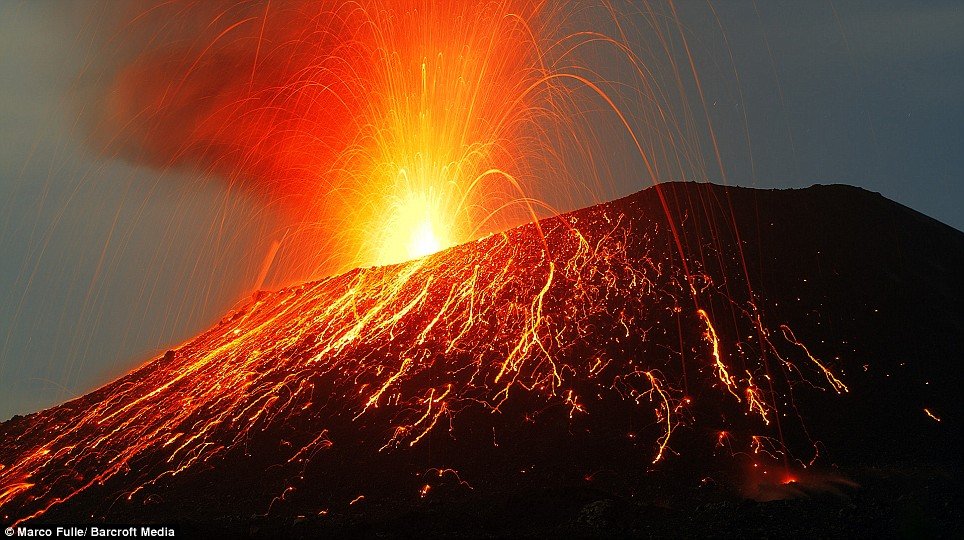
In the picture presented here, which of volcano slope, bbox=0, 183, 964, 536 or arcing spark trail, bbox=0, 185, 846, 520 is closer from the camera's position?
volcano slope, bbox=0, 183, 964, 536

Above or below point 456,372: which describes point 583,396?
below

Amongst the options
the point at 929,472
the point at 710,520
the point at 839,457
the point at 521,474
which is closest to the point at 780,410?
the point at 839,457

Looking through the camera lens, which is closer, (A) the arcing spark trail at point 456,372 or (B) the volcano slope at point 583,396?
(B) the volcano slope at point 583,396

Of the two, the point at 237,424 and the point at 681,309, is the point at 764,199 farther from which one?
the point at 237,424

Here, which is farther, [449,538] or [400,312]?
[400,312]
